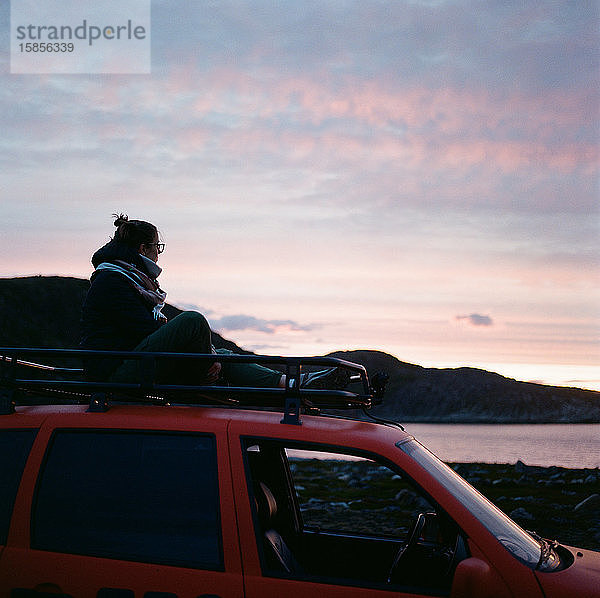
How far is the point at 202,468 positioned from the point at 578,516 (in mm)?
11706

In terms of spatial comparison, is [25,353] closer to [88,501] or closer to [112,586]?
[88,501]

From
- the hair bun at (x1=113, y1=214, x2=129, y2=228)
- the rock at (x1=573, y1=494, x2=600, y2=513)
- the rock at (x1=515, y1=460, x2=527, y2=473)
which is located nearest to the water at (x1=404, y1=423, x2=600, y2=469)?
the rock at (x1=515, y1=460, x2=527, y2=473)

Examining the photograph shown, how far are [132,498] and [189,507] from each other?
0.97 feet

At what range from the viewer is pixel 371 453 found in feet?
11.3

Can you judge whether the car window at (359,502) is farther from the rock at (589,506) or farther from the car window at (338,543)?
the car window at (338,543)

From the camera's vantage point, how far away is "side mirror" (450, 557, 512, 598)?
294 cm

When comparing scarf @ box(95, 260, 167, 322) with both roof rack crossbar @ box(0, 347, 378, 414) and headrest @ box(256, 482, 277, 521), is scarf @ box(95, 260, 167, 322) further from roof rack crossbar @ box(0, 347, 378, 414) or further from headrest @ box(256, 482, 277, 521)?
headrest @ box(256, 482, 277, 521)

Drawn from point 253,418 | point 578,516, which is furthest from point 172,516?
point 578,516

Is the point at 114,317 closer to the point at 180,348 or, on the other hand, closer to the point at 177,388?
the point at 180,348

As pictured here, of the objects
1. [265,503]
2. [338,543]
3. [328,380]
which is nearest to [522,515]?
[338,543]

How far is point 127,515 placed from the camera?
345 centimetres

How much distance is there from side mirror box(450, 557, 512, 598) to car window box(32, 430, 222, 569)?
1.10 m

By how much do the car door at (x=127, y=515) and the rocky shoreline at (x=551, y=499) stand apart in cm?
887

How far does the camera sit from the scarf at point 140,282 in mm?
5035
